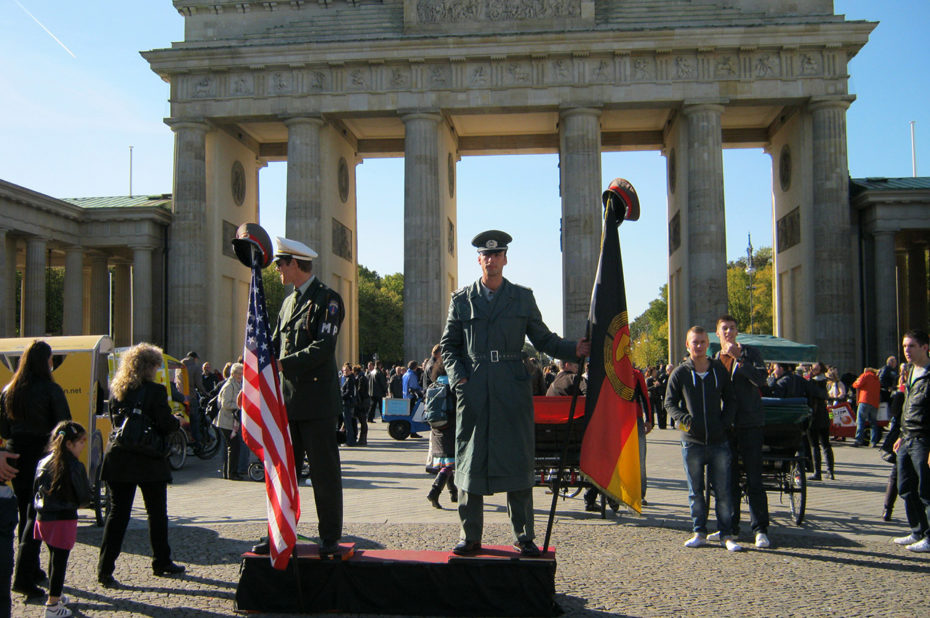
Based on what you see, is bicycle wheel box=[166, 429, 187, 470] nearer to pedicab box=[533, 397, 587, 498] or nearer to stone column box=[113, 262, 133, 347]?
pedicab box=[533, 397, 587, 498]

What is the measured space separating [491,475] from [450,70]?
3386 cm

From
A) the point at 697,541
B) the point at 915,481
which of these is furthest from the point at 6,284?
the point at 915,481

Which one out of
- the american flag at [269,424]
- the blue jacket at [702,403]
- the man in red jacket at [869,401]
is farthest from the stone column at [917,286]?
the american flag at [269,424]

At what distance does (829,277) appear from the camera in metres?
35.5

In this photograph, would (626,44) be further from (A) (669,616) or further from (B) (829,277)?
(A) (669,616)

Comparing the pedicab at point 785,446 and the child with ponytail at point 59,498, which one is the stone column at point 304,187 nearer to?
the pedicab at point 785,446

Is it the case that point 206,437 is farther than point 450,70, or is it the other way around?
point 450,70

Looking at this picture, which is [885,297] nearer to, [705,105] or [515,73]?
[705,105]

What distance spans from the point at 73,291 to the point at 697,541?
118ft

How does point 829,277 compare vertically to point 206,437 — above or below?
above

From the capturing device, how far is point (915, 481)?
854 cm

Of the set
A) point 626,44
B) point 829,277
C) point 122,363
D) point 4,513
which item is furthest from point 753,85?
point 4,513

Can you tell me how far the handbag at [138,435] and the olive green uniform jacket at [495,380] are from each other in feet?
8.55

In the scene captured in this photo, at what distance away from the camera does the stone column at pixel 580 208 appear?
120 feet
